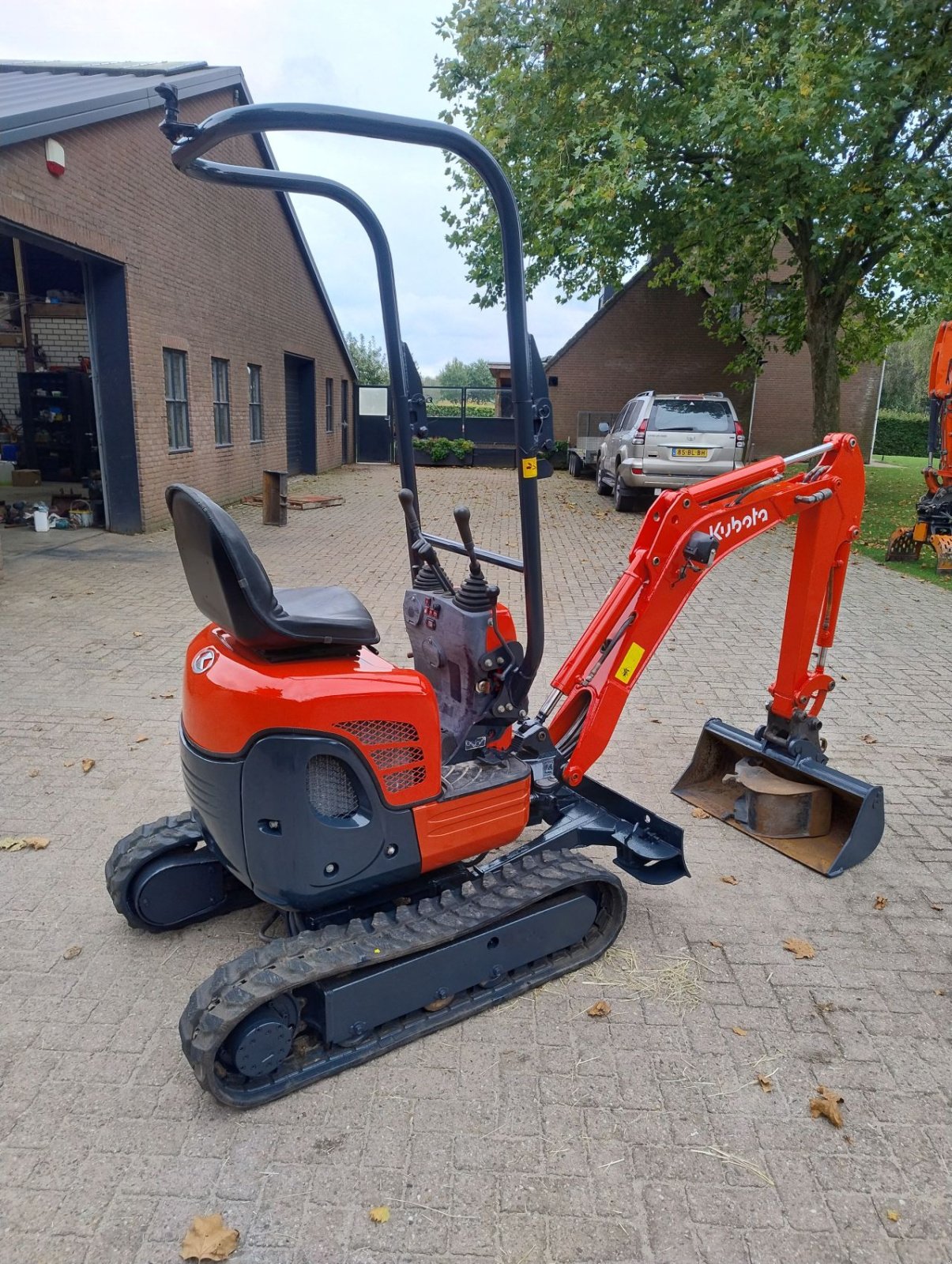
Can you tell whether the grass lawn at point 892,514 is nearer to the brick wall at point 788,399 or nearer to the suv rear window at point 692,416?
the brick wall at point 788,399

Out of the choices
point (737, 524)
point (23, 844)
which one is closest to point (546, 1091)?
point (737, 524)

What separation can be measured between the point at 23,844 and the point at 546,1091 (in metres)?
2.73

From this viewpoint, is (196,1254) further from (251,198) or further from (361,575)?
(251,198)

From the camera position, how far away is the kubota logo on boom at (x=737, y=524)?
350cm

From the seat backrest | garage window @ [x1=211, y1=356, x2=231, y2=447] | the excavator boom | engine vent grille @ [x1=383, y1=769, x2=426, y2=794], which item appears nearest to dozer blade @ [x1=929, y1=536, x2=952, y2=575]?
the excavator boom

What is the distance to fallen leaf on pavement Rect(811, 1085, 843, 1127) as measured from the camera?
2566 millimetres

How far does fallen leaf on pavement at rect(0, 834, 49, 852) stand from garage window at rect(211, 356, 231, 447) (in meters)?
11.6

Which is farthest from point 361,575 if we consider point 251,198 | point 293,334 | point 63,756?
point 293,334

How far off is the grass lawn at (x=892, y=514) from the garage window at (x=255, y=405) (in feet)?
37.4

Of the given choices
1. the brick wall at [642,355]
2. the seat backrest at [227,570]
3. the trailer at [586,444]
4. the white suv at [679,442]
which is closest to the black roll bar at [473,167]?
the seat backrest at [227,570]

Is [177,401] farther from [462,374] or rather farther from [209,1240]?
[462,374]

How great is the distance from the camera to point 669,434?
14469 mm

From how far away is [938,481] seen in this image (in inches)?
430

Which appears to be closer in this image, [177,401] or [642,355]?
[177,401]
